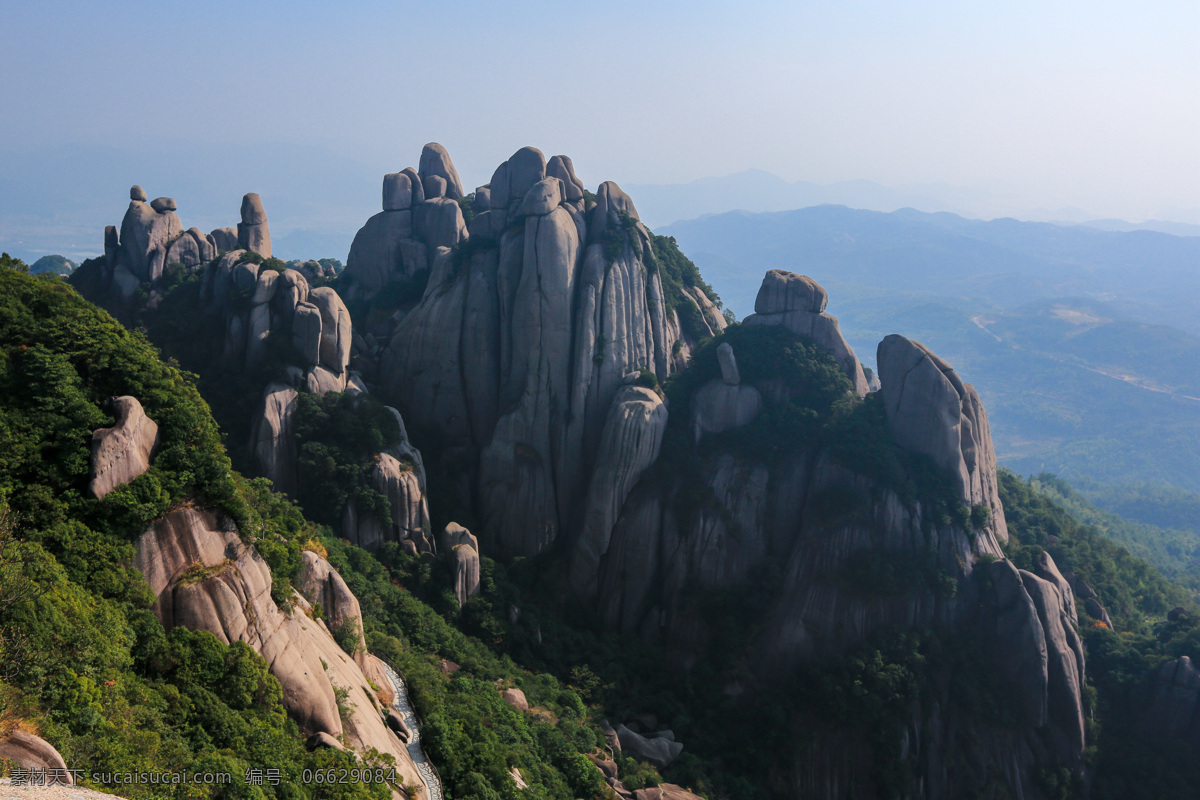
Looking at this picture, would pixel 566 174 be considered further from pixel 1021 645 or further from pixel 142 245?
pixel 1021 645

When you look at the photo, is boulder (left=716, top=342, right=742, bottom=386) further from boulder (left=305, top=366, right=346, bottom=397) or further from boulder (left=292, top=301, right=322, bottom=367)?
boulder (left=292, top=301, right=322, bottom=367)

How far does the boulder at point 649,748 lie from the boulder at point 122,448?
22.2 meters

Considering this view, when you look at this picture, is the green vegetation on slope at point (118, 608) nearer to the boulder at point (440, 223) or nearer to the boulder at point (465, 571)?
the boulder at point (465, 571)

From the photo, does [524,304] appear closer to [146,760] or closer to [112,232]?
[112,232]

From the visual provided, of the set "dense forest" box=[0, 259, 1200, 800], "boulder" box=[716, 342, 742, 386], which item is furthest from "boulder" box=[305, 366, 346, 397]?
"boulder" box=[716, 342, 742, 386]

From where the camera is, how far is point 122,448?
15.2 metres

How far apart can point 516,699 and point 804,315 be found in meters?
27.7

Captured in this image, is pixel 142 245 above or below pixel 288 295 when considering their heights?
above

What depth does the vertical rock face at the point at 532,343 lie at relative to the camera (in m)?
39.1

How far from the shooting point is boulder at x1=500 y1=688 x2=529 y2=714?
1057 inches

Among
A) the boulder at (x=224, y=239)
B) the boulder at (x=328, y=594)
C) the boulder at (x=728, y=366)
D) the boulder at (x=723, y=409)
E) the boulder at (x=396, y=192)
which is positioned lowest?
the boulder at (x=328, y=594)

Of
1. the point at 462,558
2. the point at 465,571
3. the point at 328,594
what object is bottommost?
the point at 465,571

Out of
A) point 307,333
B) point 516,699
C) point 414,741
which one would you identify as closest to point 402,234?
point 307,333

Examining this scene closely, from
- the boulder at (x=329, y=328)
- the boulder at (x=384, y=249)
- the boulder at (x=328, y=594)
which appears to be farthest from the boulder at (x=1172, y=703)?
the boulder at (x=384, y=249)
